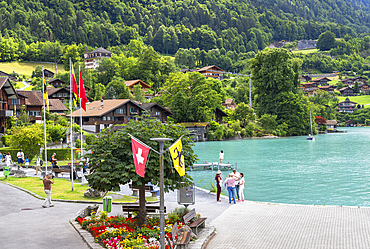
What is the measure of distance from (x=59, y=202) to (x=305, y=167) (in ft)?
109

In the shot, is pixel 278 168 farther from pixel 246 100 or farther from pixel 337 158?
pixel 246 100

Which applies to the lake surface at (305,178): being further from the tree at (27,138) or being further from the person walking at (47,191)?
the tree at (27,138)

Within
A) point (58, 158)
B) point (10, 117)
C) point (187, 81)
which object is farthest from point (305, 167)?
point (187, 81)

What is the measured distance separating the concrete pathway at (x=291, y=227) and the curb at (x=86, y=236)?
363 centimetres

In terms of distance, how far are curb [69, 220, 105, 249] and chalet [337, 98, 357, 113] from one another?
184 meters

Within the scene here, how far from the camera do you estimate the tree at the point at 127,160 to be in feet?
41.3

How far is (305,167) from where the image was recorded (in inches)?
1785

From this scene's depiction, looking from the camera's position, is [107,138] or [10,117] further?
[10,117]

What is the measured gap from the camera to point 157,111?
311 feet

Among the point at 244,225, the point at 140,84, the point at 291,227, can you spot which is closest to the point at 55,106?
the point at 140,84

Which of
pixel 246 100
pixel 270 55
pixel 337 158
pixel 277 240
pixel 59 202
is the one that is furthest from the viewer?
pixel 246 100

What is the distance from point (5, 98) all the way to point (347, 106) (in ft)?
530

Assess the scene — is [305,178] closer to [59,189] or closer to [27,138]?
[59,189]

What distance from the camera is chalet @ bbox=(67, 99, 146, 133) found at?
267ft
